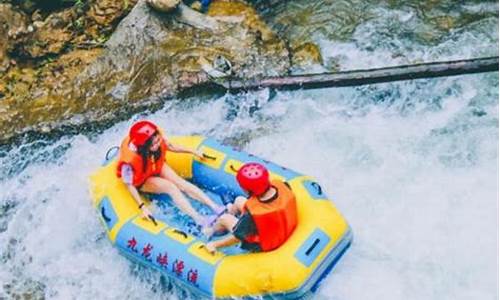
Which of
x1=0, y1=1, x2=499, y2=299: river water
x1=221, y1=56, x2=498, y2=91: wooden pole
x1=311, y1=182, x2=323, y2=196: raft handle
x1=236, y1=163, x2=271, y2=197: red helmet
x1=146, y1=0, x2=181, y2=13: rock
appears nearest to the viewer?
x1=236, y1=163, x2=271, y2=197: red helmet

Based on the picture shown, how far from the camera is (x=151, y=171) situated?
6672 mm

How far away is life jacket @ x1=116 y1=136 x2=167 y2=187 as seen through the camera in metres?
6.50

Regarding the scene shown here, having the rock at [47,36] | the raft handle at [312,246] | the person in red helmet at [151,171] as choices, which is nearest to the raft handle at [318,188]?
the raft handle at [312,246]

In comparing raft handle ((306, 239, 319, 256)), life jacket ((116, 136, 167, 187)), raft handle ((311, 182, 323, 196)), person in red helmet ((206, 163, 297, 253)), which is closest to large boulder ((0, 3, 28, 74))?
life jacket ((116, 136, 167, 187))

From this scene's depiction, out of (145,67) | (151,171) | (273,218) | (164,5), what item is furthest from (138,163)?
(164,5)

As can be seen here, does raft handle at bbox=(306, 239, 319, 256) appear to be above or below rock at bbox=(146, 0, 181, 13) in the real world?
below

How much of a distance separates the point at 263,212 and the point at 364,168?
1695 mm

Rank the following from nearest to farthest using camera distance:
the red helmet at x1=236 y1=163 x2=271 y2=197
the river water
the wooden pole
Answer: the red helmet at x1=236 y1=163 x2=271 y2=197 < the river water < the wooden pole

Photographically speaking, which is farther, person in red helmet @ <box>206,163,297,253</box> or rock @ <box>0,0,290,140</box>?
rock @ <box>0,0,290,140</box>

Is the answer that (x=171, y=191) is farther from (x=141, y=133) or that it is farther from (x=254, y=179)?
(x=254, y=179)

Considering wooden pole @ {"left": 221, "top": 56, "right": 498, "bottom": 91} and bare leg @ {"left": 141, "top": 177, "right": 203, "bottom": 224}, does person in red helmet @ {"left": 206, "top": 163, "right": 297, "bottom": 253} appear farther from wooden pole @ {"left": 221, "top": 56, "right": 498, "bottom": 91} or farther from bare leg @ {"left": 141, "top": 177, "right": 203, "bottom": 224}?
wooden pole @ {"left": 221, "top": 56, "right": 498, "bottom": 91}

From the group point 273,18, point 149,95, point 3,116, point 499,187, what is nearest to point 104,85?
point 149,95

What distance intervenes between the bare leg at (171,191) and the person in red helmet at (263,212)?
2.15 feet

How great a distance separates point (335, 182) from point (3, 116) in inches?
142
